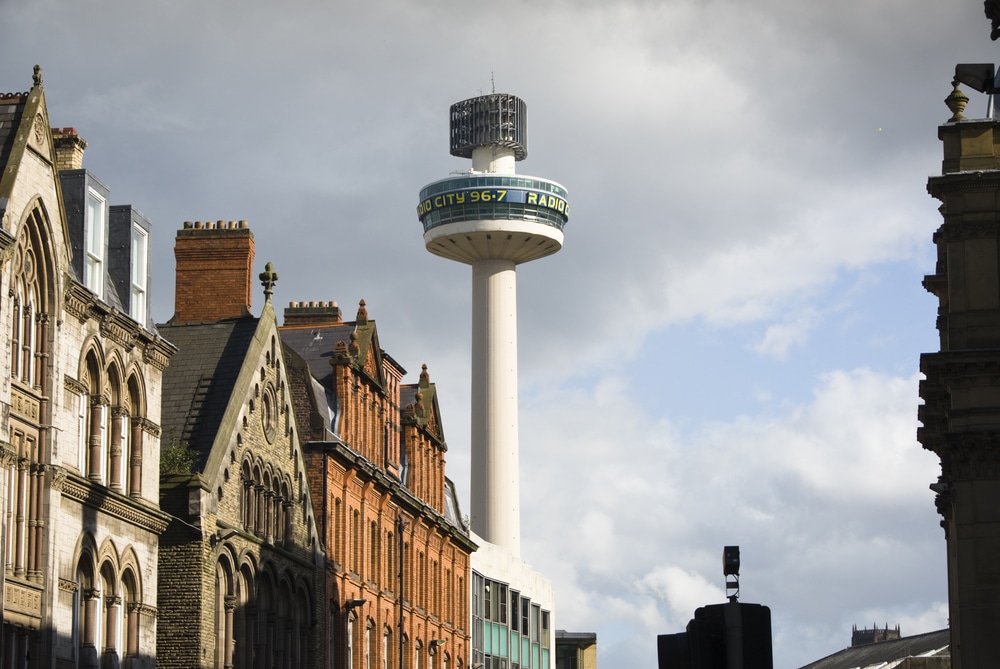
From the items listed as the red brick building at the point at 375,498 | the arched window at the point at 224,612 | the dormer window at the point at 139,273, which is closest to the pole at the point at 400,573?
the red brick building at the point at 375,498

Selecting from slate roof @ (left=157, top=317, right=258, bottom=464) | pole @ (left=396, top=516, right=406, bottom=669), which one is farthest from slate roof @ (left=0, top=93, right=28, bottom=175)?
pole @ (left=396, top=516, right=406, bottom=669)

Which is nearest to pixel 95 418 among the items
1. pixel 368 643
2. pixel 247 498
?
pixel 247 498

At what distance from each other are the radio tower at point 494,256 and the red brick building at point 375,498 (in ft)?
232

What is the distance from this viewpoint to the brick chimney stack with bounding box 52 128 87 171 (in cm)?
4453

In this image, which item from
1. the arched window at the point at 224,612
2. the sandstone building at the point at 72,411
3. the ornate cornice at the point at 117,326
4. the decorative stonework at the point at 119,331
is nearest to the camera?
the sandstone building at the point at 72,411

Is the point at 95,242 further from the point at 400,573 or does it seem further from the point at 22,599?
the point at 400,573

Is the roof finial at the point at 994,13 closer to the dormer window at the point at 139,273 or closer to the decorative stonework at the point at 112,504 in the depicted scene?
the dormer window at the point at 139,273

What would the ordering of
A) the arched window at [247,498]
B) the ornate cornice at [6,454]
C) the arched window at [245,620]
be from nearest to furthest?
1. the ornate cornice at [6,454]
2. the arched window at [245,620]
3. the arched window at [247,498]

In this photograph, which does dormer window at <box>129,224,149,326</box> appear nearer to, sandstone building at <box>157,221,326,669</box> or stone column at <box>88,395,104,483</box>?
stone column at <box>88,395,104,483</box>

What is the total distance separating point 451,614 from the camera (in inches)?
3118

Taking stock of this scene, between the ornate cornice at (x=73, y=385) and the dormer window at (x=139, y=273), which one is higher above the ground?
the dormer window at (x=139, y=273)

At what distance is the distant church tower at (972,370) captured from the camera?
52.1 m

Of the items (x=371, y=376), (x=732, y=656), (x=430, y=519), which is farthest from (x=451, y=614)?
(x=732, y=656)

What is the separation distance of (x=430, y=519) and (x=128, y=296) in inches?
1265
